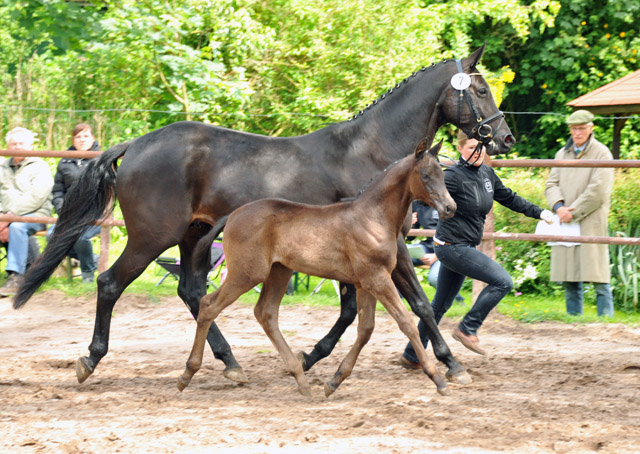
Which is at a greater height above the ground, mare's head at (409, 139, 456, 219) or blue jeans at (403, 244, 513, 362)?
mare's head at (409, 139, 456, 219)

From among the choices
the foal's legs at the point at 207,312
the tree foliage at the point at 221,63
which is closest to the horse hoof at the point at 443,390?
the foal's legs at the point at 207,312

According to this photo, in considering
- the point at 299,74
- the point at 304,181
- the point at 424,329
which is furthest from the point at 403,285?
the point at 299,74

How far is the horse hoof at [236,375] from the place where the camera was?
544 centimetres

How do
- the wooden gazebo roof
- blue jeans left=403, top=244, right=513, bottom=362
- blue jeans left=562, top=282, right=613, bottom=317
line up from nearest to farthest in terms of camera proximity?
1. blue jeans left=403, top=244, right=513, bottom=362
2. blue jeans left=562, top=282, right=613, bottom=317
3. the wooden gazebo roof

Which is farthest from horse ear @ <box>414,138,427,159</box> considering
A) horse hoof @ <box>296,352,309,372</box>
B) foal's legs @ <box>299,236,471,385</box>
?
horse hoof @ <box>296,352,309,372</box>

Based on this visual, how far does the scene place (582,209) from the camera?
25.2ft

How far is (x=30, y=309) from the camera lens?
8.26 metres

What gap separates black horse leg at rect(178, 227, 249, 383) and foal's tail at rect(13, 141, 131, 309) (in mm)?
670

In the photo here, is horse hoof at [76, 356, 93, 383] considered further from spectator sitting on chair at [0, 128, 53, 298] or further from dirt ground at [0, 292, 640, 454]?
spectator sitting on chair at [0, 128, 53, 298]

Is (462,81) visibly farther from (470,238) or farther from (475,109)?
(470,238)

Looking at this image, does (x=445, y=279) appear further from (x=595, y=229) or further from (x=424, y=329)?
(x=595, y=229)

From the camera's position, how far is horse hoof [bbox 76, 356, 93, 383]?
5348 millimetres

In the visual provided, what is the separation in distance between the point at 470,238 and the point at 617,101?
734cm

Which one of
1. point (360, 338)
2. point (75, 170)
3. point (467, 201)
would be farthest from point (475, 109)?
point (75, 170)
